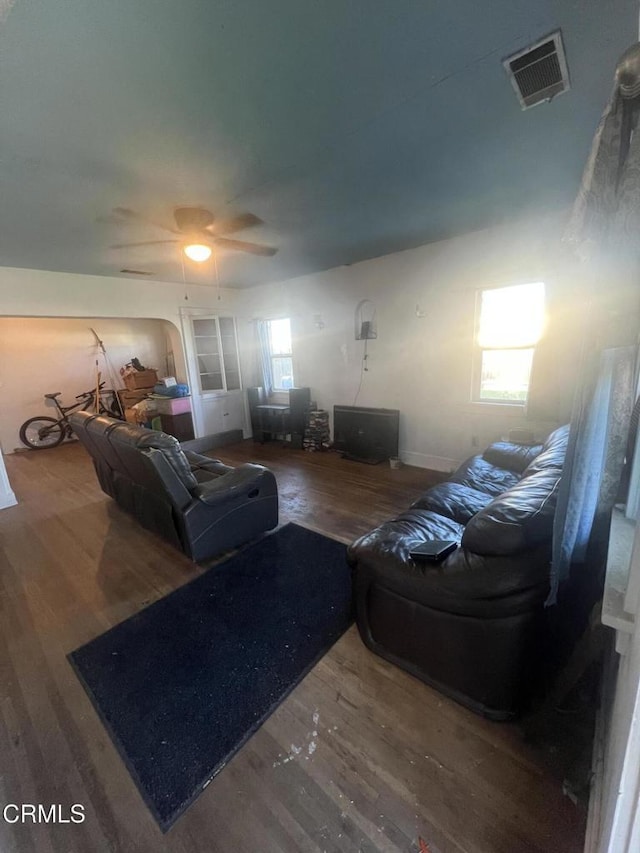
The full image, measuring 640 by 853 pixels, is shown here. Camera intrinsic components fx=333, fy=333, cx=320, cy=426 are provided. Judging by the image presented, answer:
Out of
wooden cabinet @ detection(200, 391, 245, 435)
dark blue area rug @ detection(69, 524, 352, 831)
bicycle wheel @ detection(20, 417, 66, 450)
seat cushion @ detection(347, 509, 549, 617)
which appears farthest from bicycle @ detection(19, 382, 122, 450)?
seat cushion @ detection(347, 509, 549, 617)

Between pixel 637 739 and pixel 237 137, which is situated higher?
pixel 237 137

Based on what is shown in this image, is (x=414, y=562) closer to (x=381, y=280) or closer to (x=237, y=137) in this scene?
(x=237, y=137)

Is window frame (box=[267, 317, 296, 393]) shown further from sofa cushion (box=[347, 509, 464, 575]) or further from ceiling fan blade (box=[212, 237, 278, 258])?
sofa cushion (box=[347, 509, 464, 575])

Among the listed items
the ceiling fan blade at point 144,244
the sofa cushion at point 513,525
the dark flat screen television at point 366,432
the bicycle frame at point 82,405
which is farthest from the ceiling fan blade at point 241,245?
the bicycle frame at point 82,405

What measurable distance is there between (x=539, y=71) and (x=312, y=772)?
2976 mm

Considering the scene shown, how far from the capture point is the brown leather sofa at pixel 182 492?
2287 mm

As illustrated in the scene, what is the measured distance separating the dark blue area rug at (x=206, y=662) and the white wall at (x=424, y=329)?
2.32 metres

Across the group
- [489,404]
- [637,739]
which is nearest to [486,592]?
[637,739]

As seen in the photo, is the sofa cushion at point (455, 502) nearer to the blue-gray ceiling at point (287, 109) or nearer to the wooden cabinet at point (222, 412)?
the blue-gray ceiling at point (287, 109)

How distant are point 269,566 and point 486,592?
5.32ft

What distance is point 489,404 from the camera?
3.68 meters

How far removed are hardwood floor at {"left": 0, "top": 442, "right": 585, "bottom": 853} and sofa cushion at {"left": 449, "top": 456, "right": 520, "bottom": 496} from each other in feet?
4.65

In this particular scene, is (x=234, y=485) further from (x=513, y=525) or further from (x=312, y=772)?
(x=513, y=525)

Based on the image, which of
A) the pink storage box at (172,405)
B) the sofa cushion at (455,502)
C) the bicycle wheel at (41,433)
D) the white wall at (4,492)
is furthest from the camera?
the bicycle wheel at (41,433)
